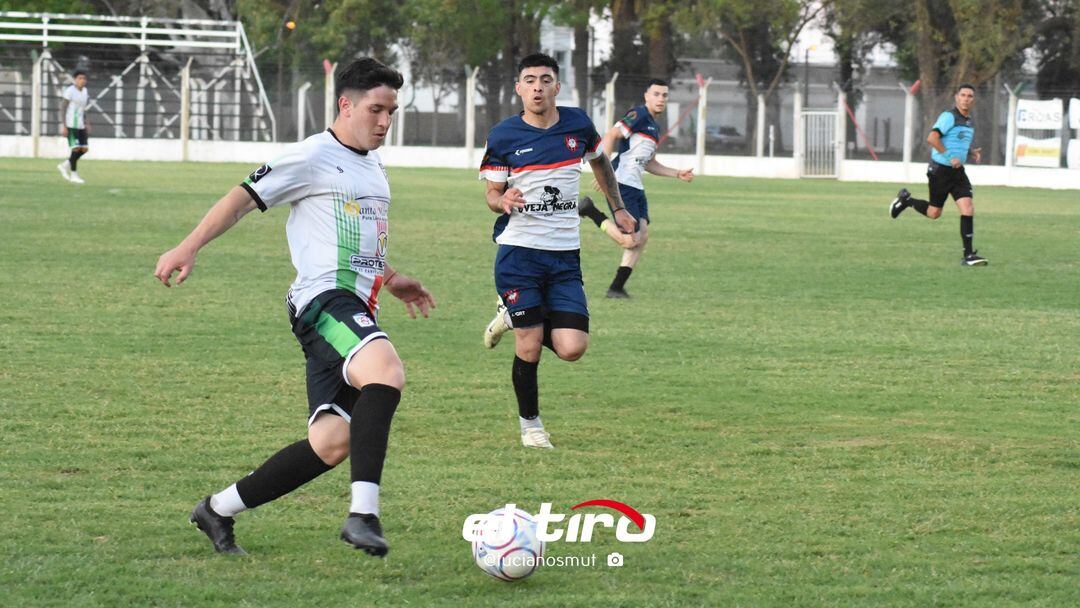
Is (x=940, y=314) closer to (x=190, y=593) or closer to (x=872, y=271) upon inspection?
(x=872, y=271)

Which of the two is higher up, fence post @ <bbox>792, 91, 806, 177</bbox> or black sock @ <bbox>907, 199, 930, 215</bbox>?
fence post @ <bbox>792, 91, 806, 177</bbox>

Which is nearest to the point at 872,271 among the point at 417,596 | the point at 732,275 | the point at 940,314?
the point at 732,275

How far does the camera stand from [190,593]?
15.3 ft

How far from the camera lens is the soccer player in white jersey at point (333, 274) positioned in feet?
16.0

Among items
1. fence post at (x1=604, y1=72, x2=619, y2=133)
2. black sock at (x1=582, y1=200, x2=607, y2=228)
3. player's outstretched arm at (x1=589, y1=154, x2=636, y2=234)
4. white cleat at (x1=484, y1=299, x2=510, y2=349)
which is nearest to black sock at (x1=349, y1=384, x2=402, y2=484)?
player's outstretched arm at (x1=589, y1=154, x2=636, y2=234)

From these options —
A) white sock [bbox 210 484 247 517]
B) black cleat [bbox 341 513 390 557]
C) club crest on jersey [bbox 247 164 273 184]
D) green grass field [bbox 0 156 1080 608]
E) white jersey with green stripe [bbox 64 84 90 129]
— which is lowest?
green grass field [bbox 0 156 1080 608]

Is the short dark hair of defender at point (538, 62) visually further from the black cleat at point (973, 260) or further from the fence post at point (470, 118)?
the fence post at point (470, 118)

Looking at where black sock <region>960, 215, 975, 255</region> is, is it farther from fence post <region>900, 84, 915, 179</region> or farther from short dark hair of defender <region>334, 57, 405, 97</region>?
fence post <region>900, 84, 915, 179</region>

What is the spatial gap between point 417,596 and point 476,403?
3.54m

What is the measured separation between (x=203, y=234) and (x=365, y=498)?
1.03 meters

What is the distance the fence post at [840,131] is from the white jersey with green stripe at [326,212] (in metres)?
36.2

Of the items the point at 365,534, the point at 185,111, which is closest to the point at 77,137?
the point at 185,111

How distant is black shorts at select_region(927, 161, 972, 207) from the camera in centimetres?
1705

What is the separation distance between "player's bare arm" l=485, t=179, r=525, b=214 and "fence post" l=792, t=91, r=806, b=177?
1376 inches
